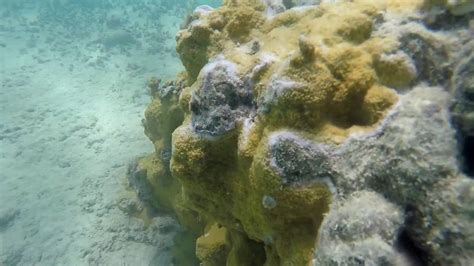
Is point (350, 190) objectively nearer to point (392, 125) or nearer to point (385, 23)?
point (392, 125)

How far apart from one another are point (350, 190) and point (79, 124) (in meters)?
10.1

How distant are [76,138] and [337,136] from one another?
30.6ft

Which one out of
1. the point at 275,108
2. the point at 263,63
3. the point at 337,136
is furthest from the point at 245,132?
the point at 337,136

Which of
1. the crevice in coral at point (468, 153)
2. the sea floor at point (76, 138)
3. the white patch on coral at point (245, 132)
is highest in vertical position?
the crevice in coral at point (468, 153)

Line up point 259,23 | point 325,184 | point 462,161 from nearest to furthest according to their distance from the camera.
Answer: point 462,161 < point 325,184 < point 259,23

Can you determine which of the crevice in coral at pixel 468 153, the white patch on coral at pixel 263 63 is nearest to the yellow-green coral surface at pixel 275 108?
the white patch on coral at pixel 263 63

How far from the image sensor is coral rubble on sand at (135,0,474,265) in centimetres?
203

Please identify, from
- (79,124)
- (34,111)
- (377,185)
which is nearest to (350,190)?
(377,185)

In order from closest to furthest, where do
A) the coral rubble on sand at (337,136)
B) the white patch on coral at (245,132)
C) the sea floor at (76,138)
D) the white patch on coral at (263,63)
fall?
the coral rubble on sand at (337,136), the white patch on coral at (245,132), the white patch on coral at (263,63), the sea floor at (76,138)

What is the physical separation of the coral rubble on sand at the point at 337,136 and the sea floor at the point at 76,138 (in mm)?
3773

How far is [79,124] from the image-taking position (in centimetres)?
1096

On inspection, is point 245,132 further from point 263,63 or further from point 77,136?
point 77,136

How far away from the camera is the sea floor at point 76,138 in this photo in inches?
285

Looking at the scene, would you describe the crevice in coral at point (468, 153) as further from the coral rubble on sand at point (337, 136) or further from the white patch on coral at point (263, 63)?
the white patch on coral at point (263, 63)
